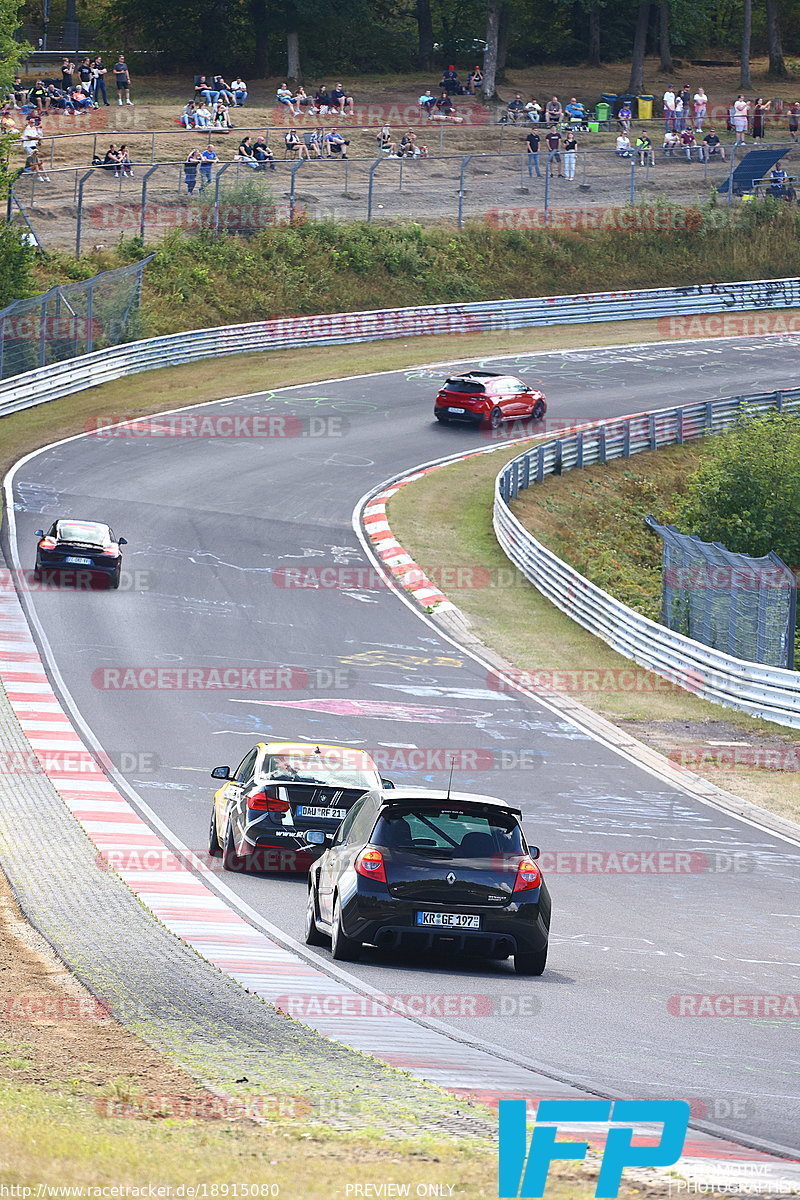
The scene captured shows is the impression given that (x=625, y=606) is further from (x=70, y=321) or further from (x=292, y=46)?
(x=292, y=46)

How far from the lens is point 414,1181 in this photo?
647cm

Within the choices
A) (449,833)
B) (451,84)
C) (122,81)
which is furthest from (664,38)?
(449,833)

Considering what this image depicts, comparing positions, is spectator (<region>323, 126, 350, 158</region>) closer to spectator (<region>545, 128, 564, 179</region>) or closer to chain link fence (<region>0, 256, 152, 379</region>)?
spectator (<region>545, 128, 564, 179</region>)

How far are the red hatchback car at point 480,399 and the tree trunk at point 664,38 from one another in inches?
1943

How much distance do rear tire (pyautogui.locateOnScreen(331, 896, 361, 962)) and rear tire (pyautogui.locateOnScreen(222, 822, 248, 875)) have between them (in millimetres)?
3591

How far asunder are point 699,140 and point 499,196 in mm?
14390

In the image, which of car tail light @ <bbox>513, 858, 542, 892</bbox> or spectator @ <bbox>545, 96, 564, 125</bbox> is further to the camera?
spectator @ <bbox>545, 96, 564, 125</bbox>

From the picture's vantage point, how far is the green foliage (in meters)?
39.1

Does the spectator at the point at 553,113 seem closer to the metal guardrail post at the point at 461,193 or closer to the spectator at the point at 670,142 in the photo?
the spectator at the point at 670,142

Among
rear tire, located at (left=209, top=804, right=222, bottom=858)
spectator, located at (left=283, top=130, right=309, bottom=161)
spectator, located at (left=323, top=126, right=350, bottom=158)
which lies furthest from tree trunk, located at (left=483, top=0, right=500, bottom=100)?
rear tire, located at (left=209, top=804, right=222, bottom=858)

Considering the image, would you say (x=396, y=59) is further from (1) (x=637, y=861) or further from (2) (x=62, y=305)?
(1) (x=637, y=861)

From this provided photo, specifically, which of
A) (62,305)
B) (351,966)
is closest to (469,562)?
(62,305)

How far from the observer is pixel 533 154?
68375 millimetres

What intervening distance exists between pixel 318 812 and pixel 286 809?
0.33m
